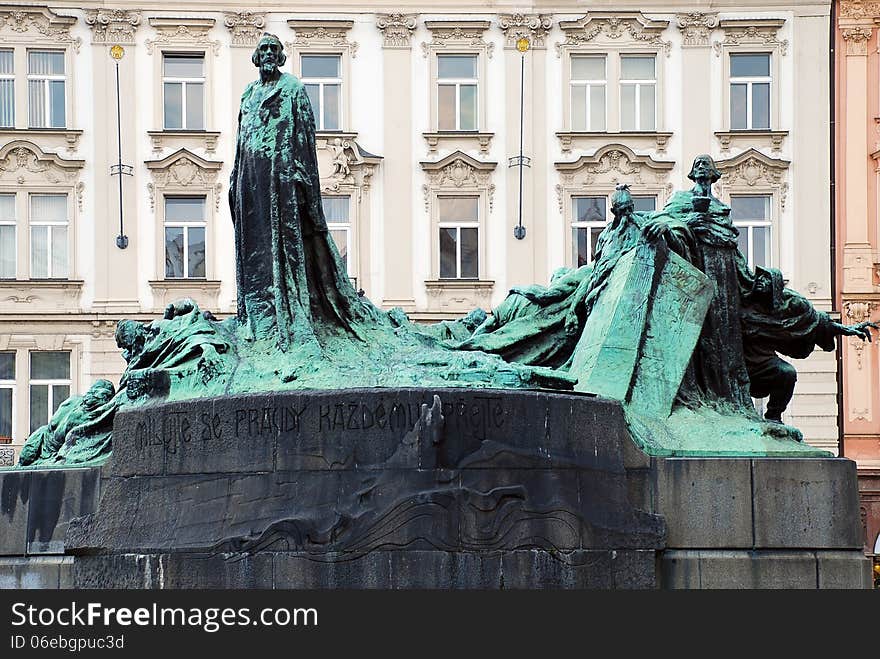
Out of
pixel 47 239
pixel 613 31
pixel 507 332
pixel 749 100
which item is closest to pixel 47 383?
pixel 47 239

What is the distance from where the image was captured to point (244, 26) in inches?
1320

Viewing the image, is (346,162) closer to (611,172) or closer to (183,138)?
(183,138)

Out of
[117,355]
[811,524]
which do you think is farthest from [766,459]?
[117,355]

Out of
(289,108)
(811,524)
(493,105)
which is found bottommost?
(811,524)

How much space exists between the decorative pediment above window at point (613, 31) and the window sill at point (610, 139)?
1.58m

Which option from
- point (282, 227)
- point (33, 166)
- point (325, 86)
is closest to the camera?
point (282, 227)

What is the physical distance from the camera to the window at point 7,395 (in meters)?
32.2

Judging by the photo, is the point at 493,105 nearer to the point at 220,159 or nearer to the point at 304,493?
the point at 220,159

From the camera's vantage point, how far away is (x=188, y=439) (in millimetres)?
11352

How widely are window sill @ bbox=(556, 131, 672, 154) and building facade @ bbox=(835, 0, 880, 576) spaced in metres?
3.43

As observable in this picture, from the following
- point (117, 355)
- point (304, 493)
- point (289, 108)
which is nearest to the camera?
point (304, 493)

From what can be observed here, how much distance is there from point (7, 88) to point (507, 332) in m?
22.0

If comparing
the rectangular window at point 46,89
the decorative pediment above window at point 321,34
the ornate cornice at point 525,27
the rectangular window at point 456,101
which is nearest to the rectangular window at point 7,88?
the rectangular window at point 46,89

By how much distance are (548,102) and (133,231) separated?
7.94 meters
